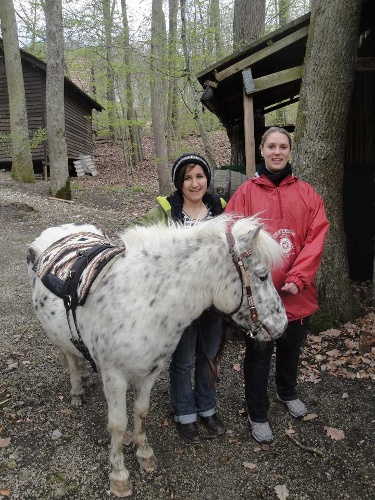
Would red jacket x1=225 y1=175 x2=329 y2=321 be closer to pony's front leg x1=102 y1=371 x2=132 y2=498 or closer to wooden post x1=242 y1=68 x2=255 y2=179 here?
pony's front leg x1=102 y1=371 x2=132 y2=498

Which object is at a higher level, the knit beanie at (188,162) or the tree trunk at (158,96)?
the tree trunk at (158,96)

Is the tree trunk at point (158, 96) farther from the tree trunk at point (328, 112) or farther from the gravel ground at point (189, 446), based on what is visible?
the gravel ground at point (189, 446)

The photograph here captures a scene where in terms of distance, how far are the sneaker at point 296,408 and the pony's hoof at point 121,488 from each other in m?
1.44

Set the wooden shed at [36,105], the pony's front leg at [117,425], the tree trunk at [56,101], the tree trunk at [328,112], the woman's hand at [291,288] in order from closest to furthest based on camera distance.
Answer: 1. the pony's front leg at [117,425]
2. the woman's hand at [291,288]
3. the tree trunk at [328,112]
4. the tree trunk at [56,101]
5. the wooden shed at [36,105]

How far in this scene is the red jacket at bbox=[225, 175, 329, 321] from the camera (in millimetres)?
2762

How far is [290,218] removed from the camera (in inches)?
109

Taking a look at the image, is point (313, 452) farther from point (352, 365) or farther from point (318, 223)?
point (318, 223)

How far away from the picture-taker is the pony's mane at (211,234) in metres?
2.32

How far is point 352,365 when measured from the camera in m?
4.00

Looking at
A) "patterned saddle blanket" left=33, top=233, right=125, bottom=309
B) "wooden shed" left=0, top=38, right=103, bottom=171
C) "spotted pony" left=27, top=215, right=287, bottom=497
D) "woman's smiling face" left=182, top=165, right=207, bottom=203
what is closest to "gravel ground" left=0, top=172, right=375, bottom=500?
"spotted pony" left=27, top=215, right=287, bottom=497

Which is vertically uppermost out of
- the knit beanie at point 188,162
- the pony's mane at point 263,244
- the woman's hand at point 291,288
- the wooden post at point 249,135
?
the wooden post at point 249,135

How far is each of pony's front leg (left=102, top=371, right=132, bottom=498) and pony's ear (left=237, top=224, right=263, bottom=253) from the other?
3.60 feet

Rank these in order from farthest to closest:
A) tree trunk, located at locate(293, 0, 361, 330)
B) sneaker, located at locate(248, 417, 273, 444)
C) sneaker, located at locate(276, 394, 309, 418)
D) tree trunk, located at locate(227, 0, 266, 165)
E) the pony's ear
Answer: tree trunk, located at locate(227, 0, 266, 165) → tree trunk, located at locate(293, 0, 361, 330) → sneaker, located at locate(276, 394, 309, 418) → sneaker, located at locate(248, 417, 273, 444) → the pony's ear

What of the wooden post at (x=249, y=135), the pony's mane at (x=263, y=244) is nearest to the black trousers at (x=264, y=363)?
the pony's mane at (x=263, y=244)
